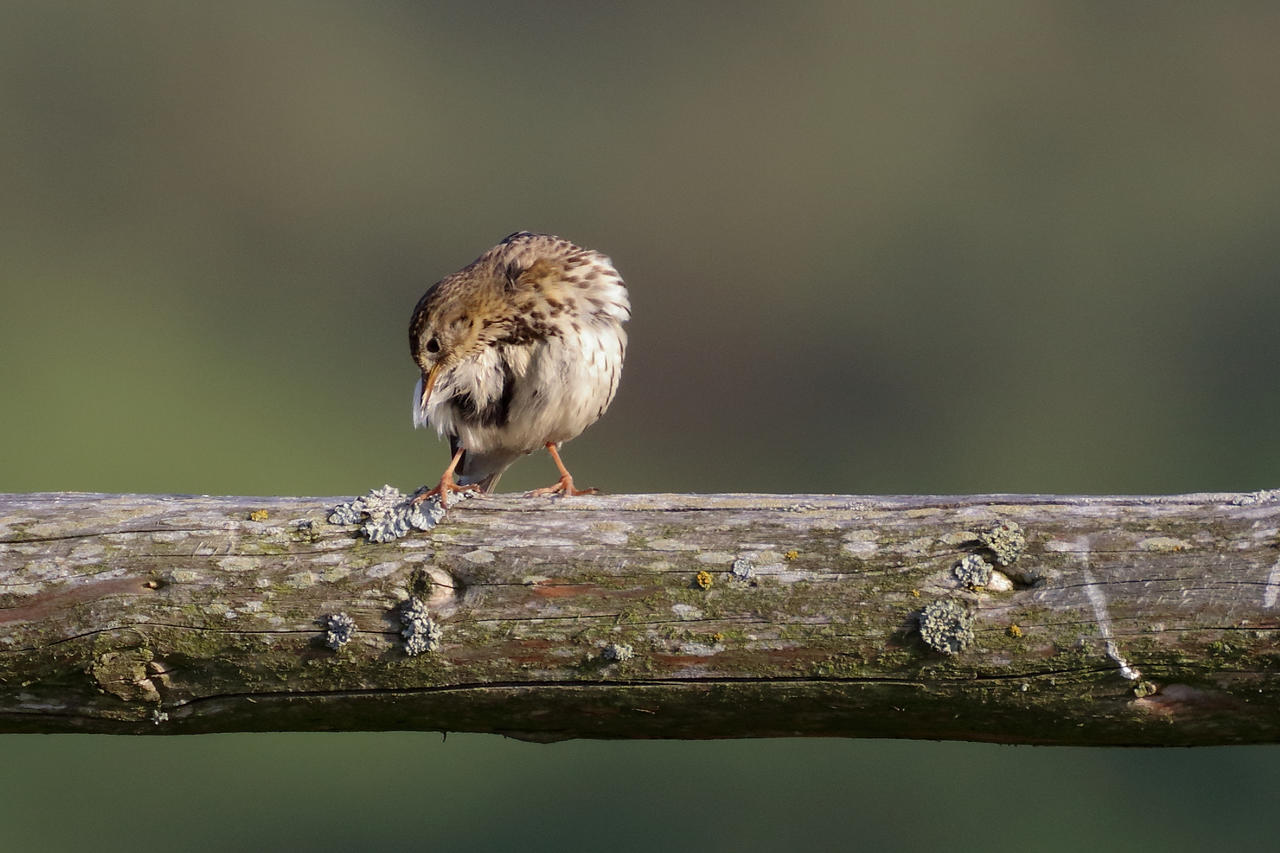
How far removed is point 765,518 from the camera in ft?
12.3

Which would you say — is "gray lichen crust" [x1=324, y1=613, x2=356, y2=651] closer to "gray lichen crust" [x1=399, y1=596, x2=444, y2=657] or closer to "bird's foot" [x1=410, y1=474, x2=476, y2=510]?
"gray lichen crust" [x1=399, y1=596, x2=444, y2=657]

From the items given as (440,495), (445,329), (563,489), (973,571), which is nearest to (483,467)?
(445,329)

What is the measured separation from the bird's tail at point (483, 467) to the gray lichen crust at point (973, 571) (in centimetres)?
329

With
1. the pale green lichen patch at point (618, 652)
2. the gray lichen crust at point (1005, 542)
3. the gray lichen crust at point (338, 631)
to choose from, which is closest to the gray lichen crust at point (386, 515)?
the gray lichen crust at point (338, 631)

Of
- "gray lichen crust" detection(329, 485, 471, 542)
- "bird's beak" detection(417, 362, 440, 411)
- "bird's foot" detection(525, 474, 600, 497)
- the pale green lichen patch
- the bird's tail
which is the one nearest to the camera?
the pale green lichen patch

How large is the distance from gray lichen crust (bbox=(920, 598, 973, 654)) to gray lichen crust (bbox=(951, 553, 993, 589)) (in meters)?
0.07

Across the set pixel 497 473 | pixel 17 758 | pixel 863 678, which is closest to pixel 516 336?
pixel 497 473

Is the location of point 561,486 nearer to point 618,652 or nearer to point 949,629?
point 618,652

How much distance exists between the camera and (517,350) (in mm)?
6160

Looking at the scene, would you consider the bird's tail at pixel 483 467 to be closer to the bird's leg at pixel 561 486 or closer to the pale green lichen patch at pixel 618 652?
the bird's leg at pixel 561 486

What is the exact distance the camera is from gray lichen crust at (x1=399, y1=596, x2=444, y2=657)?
3.63m

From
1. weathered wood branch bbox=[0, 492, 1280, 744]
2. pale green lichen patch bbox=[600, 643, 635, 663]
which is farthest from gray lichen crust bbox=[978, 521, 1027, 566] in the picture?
pale green lichen patch bbox=[600, 643, 635, 663]

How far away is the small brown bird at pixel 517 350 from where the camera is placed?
6062mm

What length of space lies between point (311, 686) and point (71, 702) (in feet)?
2.06
